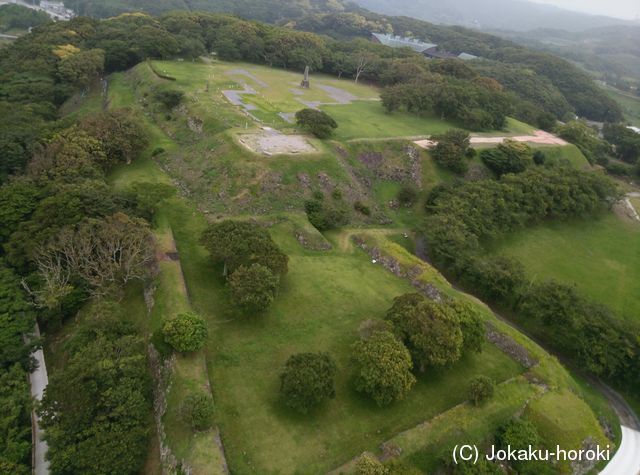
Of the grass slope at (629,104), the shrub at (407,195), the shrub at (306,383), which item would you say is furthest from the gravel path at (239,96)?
the grass slope at (629,104)

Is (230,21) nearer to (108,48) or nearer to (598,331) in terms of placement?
(108,48)

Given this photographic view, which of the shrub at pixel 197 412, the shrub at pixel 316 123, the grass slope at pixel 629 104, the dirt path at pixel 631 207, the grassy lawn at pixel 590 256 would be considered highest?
the shrub at pixel 316 123

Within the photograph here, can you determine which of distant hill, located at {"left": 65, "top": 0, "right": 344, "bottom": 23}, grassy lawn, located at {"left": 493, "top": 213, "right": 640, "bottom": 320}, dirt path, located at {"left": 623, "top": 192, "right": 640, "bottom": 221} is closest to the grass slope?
dirt path, located at {"left": 623, "top": 192, "right": 640, "bottom": 221}

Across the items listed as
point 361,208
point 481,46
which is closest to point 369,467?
point 361,208

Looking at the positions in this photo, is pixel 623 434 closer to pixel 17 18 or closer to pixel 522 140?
pixel 522 140

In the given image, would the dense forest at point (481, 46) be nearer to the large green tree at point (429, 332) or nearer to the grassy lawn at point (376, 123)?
the grassy lawn at point (376, 123)

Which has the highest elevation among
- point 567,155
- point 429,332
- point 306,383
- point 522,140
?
point 429,332
